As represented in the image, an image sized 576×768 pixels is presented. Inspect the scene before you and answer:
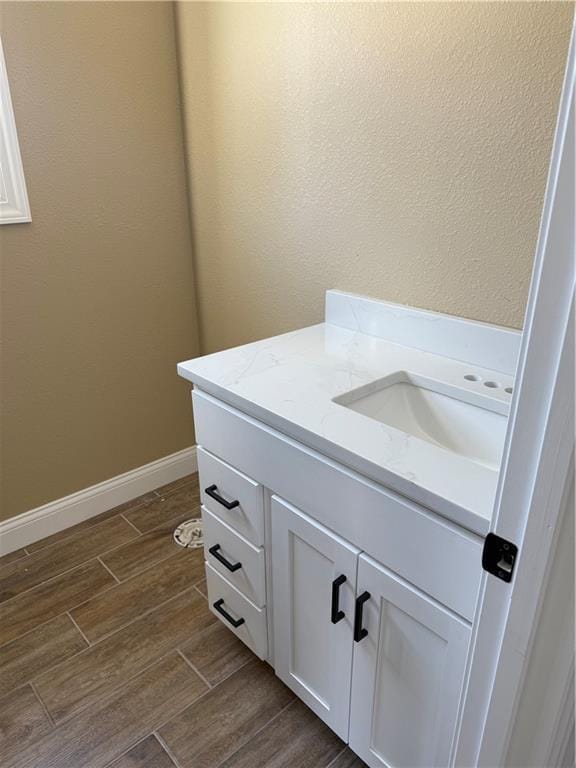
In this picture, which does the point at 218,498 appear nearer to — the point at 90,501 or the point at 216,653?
the point at 216,653

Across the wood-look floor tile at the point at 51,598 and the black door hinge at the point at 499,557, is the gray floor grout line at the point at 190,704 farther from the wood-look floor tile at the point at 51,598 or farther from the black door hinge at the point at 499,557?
the black door hinge at the point at 499,557

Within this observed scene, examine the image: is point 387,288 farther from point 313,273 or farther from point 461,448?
point 461,448

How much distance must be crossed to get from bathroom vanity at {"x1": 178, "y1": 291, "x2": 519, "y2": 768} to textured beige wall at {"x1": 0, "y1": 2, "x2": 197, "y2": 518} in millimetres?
824

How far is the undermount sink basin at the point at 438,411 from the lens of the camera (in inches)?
46.8

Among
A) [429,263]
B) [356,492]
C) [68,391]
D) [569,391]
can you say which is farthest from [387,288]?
[68,391]

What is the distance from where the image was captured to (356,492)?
998mm

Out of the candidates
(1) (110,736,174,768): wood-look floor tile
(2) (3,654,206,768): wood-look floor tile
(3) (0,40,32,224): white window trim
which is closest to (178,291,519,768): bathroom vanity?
(2) (3,654,206,768): wood-look floor tile

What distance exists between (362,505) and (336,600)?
0.76ft

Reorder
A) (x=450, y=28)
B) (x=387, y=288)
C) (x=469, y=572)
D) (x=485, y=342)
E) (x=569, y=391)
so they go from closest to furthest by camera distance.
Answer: (x=569, y=391)
(x=469, y=572)
(x=450, y=28)
(x=485, y=342)
(x=387, y=288)

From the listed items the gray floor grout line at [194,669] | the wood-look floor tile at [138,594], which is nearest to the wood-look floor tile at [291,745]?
the gray floor grout line at [194,669]

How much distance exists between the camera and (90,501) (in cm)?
220

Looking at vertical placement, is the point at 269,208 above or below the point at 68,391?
above

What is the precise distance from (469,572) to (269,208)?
1339mm

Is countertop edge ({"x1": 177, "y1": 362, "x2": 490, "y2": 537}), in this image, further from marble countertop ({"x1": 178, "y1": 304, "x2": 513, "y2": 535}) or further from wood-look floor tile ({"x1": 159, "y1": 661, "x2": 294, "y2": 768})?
wood-look floor tile ({"x1": 159, "y1": 661, "x2": 294, "y2": 768})
